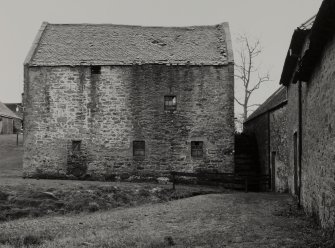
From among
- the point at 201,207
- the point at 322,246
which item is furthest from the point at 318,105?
the point at 201,207

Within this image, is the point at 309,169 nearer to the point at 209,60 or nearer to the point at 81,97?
the point at 209,60

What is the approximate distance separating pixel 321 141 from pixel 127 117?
1435cm

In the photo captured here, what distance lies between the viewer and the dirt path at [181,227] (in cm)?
907

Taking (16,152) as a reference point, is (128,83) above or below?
above

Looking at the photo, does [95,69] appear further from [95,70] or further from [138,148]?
[138,148]

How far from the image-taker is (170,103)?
23.3m

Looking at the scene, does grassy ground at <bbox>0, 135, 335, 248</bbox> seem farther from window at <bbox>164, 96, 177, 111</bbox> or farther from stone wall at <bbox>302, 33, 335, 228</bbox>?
window at <bbox>164, 96, 177, 111</bbox>

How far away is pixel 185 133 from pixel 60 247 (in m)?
14.7

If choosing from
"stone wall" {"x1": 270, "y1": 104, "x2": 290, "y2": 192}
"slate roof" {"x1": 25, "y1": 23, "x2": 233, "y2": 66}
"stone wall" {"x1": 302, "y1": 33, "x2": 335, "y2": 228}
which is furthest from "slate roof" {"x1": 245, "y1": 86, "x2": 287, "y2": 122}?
"stone wall" {"x1": 302, "y1": 33, "x2": 335, "y2": 228}

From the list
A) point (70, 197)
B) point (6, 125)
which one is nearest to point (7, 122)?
point (6, 125)

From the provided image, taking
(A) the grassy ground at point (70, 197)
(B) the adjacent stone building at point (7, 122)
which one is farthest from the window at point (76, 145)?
(B) the adjacent stone building at point (7, 122)

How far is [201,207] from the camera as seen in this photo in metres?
14.2

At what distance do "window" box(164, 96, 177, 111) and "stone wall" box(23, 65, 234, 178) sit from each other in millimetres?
238

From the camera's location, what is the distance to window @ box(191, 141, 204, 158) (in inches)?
909
